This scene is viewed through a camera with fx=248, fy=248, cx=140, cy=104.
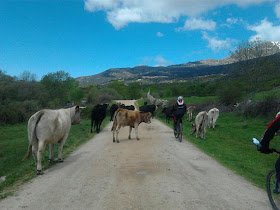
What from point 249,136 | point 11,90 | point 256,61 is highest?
point 256,61

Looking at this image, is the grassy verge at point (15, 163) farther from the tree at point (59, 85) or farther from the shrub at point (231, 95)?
the tree at point (59, 85)

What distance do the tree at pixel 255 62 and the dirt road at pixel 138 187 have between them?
2673 cm

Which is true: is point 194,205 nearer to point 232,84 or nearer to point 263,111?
point 263,111

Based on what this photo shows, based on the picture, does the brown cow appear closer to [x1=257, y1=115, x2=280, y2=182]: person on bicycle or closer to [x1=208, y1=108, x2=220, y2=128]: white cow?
[x1=257, y1=115, x2=280, y2=182]: person on bicycle

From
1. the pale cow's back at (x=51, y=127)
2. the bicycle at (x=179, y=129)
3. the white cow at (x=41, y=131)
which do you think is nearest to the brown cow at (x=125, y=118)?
the bicycle at (x=179, y=129)

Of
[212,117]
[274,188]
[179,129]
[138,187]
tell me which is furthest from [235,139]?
[138,187]

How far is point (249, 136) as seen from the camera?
18.9 meters

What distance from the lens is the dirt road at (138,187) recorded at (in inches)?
196

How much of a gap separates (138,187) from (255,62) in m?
31.7

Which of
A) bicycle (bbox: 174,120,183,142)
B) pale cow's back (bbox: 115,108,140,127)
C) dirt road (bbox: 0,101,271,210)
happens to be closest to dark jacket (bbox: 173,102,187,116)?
bicycle (bbox: 174,120,183,142)

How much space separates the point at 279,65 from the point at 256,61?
2802mm

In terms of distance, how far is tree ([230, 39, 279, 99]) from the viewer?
104 ft

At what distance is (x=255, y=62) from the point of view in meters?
32.6

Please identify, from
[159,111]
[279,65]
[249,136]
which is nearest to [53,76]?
[159,111]
